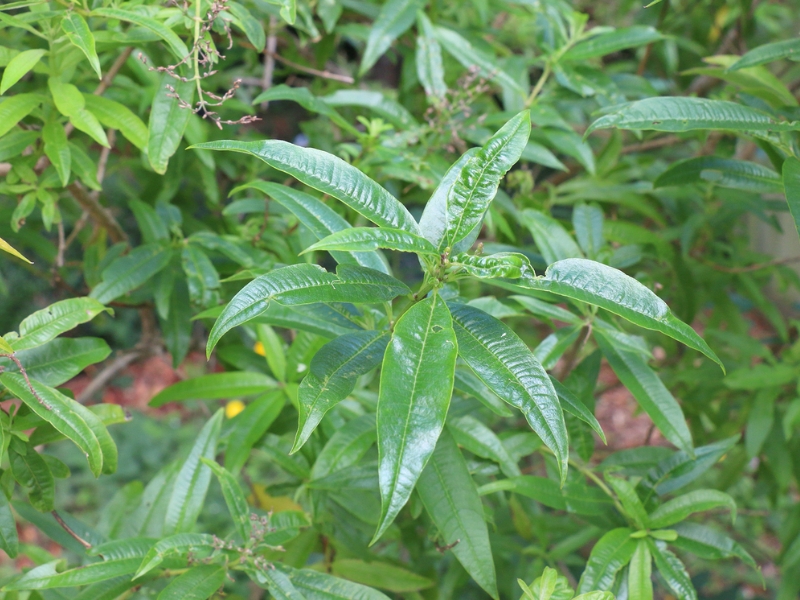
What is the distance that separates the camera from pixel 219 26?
1.00 metres

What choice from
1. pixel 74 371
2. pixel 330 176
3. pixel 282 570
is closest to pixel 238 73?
pixel 74 371

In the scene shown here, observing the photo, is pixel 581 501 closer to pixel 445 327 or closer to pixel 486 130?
pixel 445 327

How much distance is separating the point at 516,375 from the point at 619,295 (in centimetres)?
13

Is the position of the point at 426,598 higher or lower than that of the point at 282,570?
lower

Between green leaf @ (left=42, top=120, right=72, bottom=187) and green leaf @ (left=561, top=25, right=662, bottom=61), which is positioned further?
green leaf @ (left=561, top=25, right=662, bottom=61)

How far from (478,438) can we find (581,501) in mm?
174

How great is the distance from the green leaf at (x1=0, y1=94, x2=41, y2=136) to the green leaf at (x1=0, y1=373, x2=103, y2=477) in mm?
340

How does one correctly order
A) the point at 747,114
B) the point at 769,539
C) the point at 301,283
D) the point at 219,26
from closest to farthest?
the point at 301,283, the point at 747,114, the point at 219,26, the point at 769,539

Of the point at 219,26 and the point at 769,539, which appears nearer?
the point at 219,26

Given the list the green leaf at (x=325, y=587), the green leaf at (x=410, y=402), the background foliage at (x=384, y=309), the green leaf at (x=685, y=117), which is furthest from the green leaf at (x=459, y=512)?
the green leaf at (x=685, y=117)

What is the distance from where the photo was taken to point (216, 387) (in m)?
1.10

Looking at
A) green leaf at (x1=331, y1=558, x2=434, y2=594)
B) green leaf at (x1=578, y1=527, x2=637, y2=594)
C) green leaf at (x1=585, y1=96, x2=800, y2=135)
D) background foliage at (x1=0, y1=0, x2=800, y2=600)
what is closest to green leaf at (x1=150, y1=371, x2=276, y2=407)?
background foliage at (x1=0, y1=0, x2=800, y2=600)

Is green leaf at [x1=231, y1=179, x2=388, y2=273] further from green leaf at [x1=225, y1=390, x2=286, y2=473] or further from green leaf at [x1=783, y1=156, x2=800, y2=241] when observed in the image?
green leaf at [x1=783, y1=156, x2=800, y2=241]

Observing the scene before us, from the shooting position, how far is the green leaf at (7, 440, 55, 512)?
0.85 m
